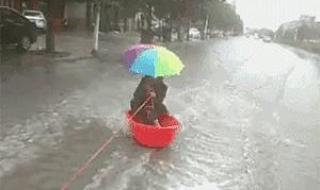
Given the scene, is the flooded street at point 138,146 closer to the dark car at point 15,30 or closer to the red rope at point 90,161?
the red rope at point 90,161

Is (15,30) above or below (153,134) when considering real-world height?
above

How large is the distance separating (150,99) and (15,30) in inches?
607

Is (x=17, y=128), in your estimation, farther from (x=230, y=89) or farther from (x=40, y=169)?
(x=230, y=89)

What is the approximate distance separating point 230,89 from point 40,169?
1327cm

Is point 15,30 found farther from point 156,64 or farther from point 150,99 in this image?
point 156,64

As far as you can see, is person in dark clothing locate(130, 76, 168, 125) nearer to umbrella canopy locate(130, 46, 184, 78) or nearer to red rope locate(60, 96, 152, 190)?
red rope locate(60, 96, 152, 190)

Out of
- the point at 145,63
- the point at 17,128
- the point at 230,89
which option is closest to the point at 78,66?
the point at 230,89

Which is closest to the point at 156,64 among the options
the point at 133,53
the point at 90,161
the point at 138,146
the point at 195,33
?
the point at 133,53

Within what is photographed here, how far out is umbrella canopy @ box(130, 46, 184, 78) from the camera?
31.3 feet

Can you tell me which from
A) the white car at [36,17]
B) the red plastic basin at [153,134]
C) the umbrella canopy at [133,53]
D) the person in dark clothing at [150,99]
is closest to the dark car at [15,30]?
the white car at [36,17]

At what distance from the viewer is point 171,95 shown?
17.4m

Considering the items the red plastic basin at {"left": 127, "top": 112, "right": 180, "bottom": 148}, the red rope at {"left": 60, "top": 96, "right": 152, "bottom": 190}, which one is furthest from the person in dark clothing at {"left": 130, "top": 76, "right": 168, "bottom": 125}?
the red plastic basin at {"left": 127, "top": 112, "right": 180, "bottom": 148}

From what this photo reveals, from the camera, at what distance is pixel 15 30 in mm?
24219

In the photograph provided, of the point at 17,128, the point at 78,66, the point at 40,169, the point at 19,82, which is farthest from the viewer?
the point at 78,66
